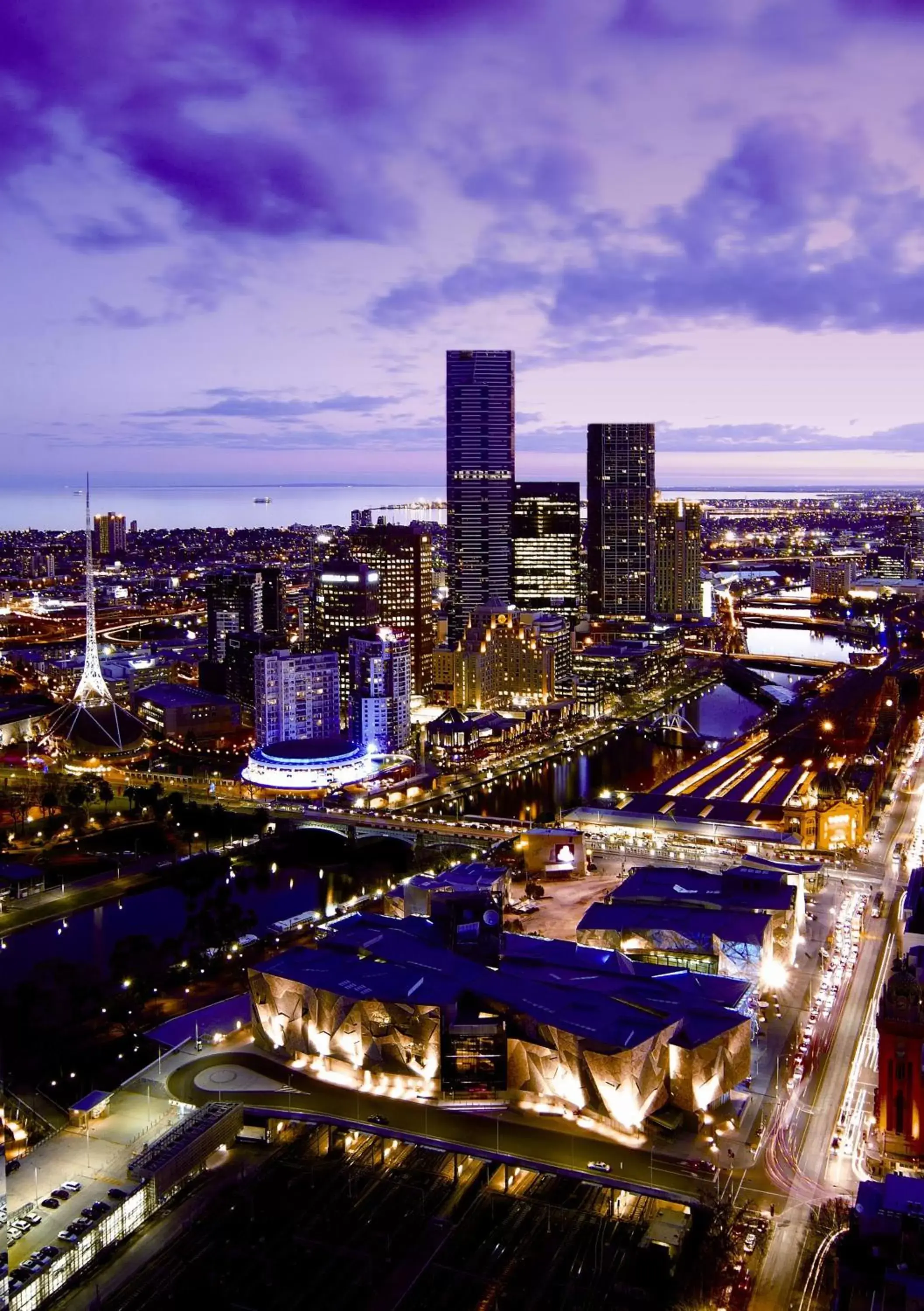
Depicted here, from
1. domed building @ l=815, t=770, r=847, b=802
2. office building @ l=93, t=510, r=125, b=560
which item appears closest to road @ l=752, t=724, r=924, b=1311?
domed building @ l=815, t=770, r=847, b=802

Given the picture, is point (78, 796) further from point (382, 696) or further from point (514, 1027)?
point (514, 1027)

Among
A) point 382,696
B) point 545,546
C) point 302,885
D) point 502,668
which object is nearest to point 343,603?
point 382,696

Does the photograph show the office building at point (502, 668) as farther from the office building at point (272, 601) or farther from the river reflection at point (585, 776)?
the office building at point (272, 601)

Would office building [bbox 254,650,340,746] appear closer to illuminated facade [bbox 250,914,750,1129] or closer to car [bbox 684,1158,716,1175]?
illuminated facade [bbox 250,914,750,1129]

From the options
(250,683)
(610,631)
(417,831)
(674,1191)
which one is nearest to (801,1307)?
(674,1191)

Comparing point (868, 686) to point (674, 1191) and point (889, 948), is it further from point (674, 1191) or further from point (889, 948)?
point (674, 1191)

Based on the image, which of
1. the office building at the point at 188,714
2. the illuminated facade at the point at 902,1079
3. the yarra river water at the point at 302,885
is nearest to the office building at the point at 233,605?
the office building at the point at 188,714
